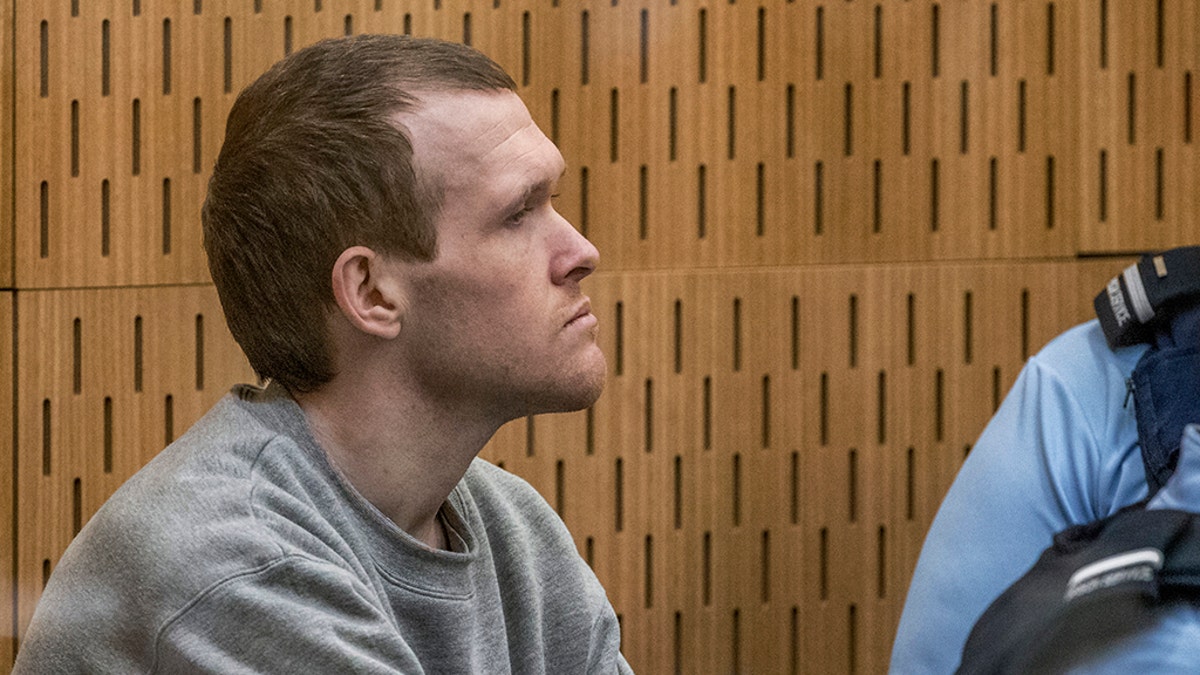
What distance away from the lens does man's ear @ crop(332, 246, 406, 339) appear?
1032 mm

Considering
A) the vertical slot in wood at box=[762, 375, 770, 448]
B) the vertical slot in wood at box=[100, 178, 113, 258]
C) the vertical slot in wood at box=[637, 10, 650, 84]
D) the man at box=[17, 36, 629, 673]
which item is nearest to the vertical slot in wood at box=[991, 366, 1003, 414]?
the vertical slot in wood at box=[762, 375, 770, 448]

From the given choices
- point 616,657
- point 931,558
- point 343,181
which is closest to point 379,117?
point 343,181

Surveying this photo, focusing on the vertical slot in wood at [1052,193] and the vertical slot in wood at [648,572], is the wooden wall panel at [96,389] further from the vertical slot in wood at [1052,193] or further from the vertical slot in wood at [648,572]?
the vertical slot in wood at [1052,193]

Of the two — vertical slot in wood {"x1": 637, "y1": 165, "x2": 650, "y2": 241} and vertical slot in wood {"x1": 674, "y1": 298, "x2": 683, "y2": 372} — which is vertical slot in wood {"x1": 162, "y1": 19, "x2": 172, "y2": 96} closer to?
vertical slot in wood {"x1": 637, "y1": 165, "x2": 650, "y2": 241}

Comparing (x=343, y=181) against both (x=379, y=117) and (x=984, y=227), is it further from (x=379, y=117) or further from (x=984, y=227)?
(x=984, y=227)

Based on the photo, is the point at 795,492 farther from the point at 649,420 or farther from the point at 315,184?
the point at 315,184

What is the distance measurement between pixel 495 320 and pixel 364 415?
0.13m

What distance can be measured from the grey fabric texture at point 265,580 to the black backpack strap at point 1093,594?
0.45 metres

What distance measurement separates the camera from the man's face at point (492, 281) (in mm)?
1042

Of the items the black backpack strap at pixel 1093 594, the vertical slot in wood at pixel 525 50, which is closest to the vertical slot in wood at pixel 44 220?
the vertical slot in wood at pixel 525 50

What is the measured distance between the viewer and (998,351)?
1.78 m

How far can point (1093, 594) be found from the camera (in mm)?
1130

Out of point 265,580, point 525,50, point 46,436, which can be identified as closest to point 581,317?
point 265,580

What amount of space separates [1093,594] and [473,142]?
681 mm
